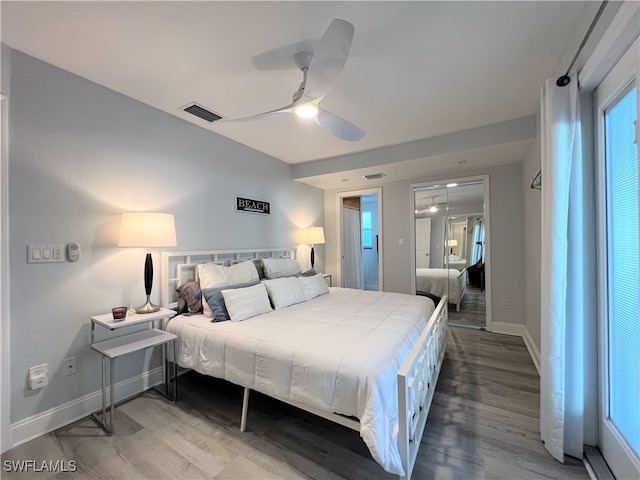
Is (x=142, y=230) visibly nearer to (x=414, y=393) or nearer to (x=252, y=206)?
(x=252, y=206)

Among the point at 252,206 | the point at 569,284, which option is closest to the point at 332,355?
the point at 569,284

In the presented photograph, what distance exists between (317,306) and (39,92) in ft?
8.80

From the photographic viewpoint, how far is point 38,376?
5.84 ft

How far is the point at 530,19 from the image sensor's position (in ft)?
4.96

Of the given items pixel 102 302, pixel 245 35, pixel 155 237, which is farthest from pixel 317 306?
pixel 245 35

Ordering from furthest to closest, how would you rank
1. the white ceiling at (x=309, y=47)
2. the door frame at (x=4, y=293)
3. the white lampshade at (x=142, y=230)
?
the white lampshade at (x=142, y=230) < the door frame at (x=4, y=293) < the white ceiling at (x=309, y=47)

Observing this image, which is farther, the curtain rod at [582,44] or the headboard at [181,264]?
the headboard at [181,264]

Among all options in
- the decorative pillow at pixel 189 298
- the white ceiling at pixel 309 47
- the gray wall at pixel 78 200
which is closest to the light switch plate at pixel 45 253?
the gray wall at pixel 78 200

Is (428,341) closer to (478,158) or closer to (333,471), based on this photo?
(333,471)

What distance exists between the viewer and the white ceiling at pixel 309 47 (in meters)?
1.45

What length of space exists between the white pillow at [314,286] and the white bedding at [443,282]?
191 cm

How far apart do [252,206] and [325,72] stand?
2.28 m

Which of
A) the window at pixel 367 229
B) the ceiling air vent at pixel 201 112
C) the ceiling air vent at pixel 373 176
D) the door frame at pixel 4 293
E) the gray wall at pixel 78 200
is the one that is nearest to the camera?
the door frame at pixel 4 293

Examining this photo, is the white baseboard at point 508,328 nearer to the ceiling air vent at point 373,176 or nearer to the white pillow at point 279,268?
the ceiling air vent at point 373,176
